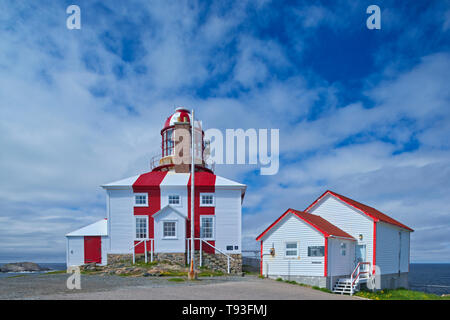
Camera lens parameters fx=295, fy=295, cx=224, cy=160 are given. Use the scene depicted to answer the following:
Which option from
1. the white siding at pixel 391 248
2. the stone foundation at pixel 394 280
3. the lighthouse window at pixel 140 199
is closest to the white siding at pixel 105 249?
the lighthouse window at pixel 140 199

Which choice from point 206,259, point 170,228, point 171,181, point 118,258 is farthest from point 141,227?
point 206,259

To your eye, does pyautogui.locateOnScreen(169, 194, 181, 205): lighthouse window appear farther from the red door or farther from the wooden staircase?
the wooden staircase

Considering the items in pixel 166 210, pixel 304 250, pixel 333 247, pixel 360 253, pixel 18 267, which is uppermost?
pixel 166 210

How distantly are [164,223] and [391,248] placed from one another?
1823cm

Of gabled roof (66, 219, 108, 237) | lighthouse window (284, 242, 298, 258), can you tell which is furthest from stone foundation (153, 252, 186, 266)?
lighthouse window (284, 242, 298, 258)

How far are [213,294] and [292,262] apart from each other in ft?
28.5

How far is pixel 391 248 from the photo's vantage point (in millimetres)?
23188

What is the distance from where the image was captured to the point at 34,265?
55.4 metres

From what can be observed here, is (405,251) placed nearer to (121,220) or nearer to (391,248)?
(391,248)

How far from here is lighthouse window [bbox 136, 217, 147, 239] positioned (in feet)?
83.7

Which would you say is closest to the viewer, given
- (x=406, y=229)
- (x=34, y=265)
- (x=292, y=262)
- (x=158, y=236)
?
(x=292, y=262)

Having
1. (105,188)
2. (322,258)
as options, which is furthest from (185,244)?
(322,258)

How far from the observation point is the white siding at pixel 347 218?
68.3 ft
